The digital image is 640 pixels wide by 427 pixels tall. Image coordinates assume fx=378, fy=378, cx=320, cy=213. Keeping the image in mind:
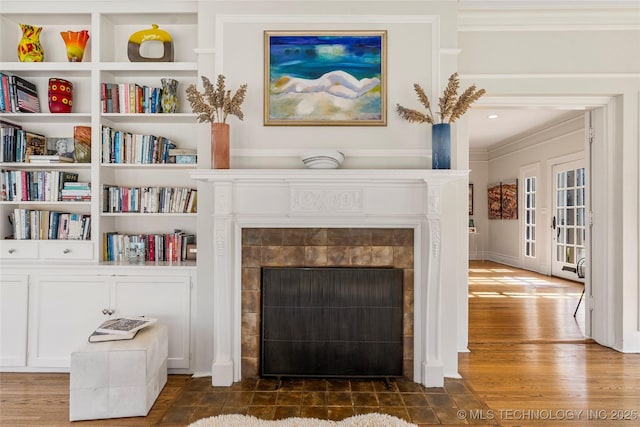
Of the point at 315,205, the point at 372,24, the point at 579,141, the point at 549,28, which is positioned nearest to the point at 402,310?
the point at 315,205

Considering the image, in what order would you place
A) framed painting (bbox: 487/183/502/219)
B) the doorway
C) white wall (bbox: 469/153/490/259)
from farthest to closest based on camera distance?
white wall (bbox: 469/153/490/259) → framed painting (bbox: 487/183/502/219) → the doorway

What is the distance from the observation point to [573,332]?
366 cm

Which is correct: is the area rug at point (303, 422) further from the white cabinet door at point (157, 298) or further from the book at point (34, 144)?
the book at point (34, 144)

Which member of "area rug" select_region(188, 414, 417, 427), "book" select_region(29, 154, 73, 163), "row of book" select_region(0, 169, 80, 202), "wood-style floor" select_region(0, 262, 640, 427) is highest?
"book" select_region(29, 154, 73, 163)

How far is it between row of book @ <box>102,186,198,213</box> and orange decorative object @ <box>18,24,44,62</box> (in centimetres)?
114

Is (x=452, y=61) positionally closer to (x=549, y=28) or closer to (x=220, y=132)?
(x=549, y=28)

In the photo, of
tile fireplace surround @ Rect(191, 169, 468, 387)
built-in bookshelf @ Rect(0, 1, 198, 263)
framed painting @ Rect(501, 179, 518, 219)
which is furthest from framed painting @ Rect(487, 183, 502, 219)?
built-in bookshelf @ Rect(0, 1, 198, 263)

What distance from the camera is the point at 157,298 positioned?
270 cm

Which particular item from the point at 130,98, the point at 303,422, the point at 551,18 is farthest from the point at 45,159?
the point at 551,18

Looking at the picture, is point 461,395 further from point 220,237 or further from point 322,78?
point 322,78

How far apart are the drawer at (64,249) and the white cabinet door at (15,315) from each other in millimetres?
213

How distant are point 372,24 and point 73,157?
2.51 metres

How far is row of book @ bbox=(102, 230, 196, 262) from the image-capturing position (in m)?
2.95

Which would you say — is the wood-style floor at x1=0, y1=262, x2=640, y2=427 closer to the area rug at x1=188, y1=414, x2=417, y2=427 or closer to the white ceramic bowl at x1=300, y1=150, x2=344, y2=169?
the area rug at x1=188, y1=414, x2=417, y2=427
